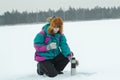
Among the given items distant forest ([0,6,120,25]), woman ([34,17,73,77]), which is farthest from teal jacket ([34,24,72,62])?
distant forest ([0,6,120,25])

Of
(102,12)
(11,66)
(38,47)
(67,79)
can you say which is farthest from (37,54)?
(102,12)

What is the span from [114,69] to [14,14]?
74592 mm

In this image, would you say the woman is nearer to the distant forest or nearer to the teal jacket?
the teal jacket

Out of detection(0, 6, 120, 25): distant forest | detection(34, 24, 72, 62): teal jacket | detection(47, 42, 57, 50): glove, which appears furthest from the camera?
detection(0, 6, 120, 25): distant forest

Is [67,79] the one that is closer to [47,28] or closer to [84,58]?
[47,28]

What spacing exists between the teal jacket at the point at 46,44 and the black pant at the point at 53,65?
0.28 feet

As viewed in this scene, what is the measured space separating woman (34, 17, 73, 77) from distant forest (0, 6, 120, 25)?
65.4m

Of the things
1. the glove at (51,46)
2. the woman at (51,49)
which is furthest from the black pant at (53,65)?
the glove at (51,46)

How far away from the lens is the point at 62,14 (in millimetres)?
78562

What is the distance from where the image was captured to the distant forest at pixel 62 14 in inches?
2916

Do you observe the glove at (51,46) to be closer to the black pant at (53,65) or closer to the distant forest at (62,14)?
the black pant at (53,65)

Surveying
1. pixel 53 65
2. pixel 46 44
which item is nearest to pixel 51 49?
pixel 46 44

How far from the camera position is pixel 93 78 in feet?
21.1

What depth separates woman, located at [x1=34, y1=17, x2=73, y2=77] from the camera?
6.95 m
